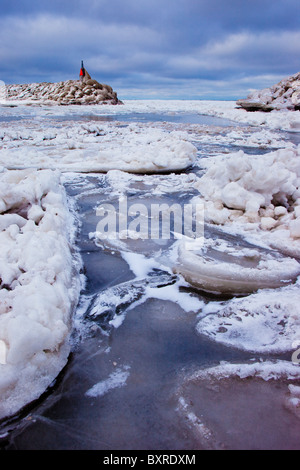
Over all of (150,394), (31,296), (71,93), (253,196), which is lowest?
(150,394)

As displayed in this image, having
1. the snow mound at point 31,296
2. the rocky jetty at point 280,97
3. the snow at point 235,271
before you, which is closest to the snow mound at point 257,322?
the snow at point 235,271

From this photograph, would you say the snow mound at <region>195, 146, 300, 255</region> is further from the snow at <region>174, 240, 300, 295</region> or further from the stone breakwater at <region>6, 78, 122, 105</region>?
the stone breakwater at <region>6, 78, 122, 105</region>

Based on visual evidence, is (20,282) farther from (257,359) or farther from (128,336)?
(257,359)

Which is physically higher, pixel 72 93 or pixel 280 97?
pixel 72 93

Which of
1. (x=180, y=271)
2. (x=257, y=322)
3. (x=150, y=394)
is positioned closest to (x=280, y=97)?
(x=180, y=271)

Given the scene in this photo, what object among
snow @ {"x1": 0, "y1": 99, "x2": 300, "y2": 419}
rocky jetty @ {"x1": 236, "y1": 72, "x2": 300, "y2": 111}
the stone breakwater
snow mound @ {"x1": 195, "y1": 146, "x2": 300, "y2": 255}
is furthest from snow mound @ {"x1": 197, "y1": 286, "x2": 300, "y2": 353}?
the stone breakwater

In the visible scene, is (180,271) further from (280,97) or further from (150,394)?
(280,97)

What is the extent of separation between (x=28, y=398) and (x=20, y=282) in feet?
2.48

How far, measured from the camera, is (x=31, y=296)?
167cm

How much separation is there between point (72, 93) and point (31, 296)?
40.4 m

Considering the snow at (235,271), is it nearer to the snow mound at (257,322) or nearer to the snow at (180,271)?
the snow at (180,271)

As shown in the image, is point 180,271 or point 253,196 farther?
point 253,196

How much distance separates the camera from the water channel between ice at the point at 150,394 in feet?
3.97

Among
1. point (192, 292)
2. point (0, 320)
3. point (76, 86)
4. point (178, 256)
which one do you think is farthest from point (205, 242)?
point (76, 86)
